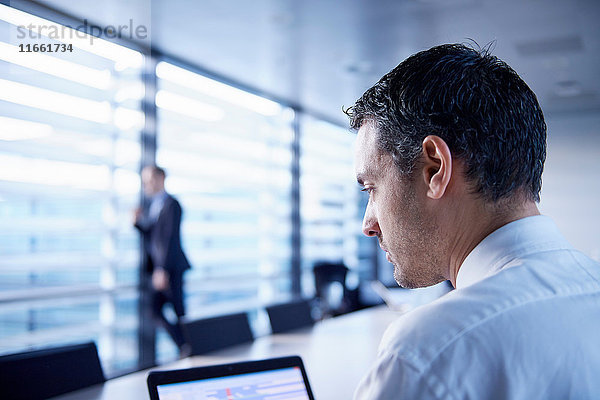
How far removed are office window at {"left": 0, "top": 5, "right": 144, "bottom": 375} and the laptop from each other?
10.0 feet

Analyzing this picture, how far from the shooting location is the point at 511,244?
841 millimetres

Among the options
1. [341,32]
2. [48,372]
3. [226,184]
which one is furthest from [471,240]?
[226,184]

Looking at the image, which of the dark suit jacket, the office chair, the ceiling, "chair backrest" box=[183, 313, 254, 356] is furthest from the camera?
the office chair

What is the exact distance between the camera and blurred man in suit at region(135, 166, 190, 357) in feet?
16.5

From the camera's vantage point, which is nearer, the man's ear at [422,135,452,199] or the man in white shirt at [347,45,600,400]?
the man in white shirt at [347,45,600,400]

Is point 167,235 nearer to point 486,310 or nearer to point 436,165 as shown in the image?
point 436,165

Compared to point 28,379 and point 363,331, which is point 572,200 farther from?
point 28,379

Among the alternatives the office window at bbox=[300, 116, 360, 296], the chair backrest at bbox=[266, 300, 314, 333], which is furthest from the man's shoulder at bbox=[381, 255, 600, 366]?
the office window at bbox=[300, 116, 360, 296]

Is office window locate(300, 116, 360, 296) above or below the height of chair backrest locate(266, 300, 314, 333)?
above

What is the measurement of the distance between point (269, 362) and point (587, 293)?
963 millimetres

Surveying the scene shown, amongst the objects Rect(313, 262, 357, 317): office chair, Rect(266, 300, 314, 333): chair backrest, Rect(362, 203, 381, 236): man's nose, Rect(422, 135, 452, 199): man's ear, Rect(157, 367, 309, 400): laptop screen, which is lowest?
Rect(313, 262, 357, 317): office chair

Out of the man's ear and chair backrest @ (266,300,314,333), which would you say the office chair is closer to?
chair backrest @ (266,300,314,333)

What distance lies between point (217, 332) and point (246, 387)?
1.16 metres

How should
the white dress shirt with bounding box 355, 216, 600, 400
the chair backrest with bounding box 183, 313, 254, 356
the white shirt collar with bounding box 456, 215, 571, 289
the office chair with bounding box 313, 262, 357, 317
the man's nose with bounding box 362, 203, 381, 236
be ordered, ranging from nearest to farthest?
the white dress shirt with bounding box 355, 216, 600, 400
the white shirt collar with bounding box 456, 215, 571, 289
the man's nose with bounding box 362, 203, 381, 236
the chair backrest with bounding box 183, 313, 254, 356
the office chair with bounding box 313, 262, 357, 317
